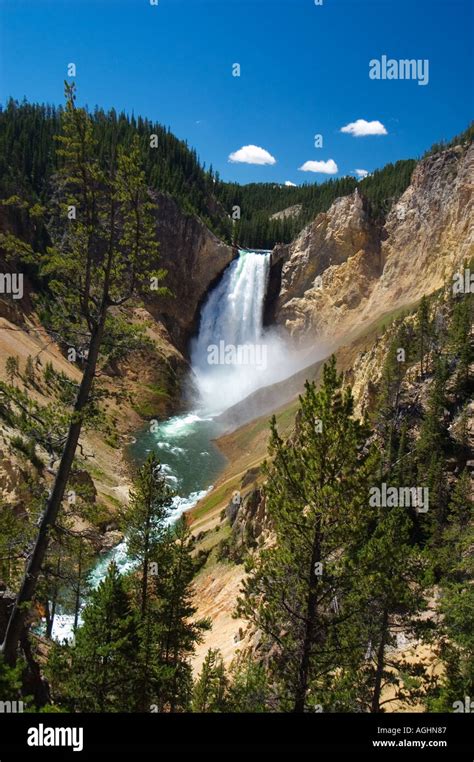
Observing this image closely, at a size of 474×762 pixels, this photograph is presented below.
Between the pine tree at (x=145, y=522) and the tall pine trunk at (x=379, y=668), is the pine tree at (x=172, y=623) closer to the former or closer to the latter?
the pine tree at (x=145, y=522)

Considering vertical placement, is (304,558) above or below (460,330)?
below

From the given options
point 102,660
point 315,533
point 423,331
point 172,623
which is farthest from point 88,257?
point 423,331

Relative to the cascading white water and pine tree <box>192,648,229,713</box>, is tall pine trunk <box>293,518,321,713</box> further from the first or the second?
the cascading white water

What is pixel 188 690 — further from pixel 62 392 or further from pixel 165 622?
pixel 62 392

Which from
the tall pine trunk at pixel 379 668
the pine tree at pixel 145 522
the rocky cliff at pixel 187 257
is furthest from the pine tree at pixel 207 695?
the rocky cliff at pixel 187 257

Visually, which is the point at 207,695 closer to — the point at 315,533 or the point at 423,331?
the point at 315,533

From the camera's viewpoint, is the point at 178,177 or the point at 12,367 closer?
the point at 12,367
